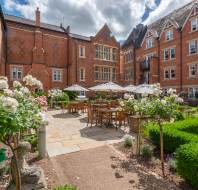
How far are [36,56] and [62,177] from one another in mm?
23396

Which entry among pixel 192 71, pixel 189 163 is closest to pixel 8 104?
pixel 189 163

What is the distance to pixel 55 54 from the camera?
27.6 meters

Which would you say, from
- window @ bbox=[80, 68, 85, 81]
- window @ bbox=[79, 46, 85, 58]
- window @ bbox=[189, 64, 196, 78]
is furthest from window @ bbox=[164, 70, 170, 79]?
window @ bbox=[79, 46, 85, 58]

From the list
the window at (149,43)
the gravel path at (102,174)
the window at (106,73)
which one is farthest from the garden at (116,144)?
the window at (149,43)

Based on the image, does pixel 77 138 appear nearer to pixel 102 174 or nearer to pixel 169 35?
pixel 102 174

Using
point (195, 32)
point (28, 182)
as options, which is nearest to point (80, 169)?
point (28, 182)

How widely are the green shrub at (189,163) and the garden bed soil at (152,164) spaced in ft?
1.22

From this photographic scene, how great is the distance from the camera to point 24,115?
274cm

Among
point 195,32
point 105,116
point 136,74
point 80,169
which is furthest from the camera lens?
point 136,74

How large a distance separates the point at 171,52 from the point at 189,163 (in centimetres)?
2561

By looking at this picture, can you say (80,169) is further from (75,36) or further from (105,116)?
(75,36)

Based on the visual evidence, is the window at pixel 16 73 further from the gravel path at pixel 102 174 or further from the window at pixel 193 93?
the window at pixel 193 93

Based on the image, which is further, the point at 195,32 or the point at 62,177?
the point at 195,32

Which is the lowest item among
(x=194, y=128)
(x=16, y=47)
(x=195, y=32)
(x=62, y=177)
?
(x=62, y=177)
